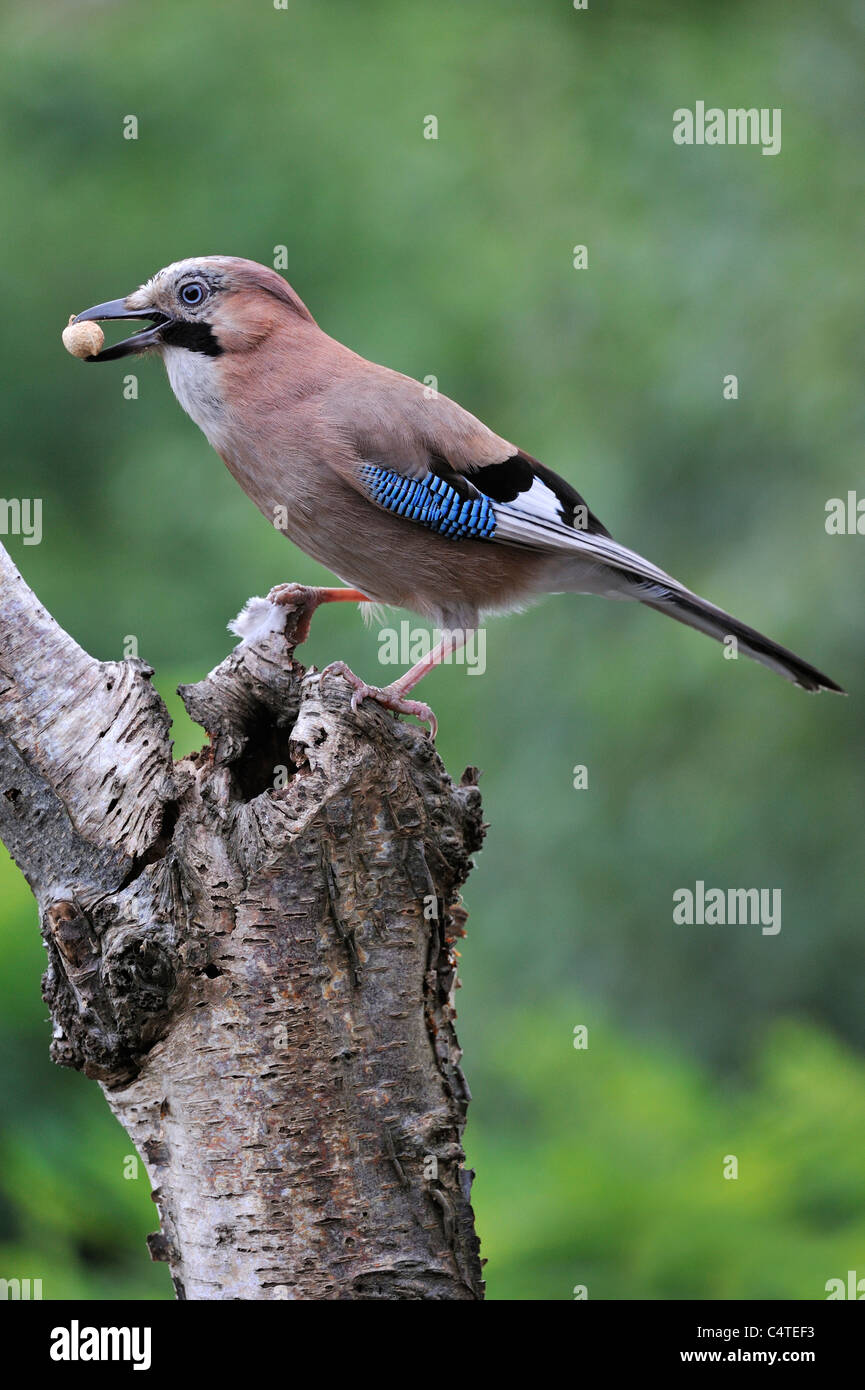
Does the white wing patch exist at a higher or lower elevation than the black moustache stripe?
lower

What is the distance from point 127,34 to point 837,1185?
6.13 meters

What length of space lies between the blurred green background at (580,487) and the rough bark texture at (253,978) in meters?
1.35

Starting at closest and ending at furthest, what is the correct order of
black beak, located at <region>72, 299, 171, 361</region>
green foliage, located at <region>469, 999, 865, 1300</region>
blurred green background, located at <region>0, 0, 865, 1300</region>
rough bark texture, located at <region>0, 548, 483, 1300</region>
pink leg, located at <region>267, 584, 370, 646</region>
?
rough bark texture, located at <region>0, 548, 483, 1300</region>, pink leg, located at <region>267, 584, 370, 646</region>, black beak, located at <region>72, 299, 171, 361</region>, green foliage, located at <region>469, 999, 865, 1300</region>, blurred green background, located at <region>0, 0, 865, 1300</region>

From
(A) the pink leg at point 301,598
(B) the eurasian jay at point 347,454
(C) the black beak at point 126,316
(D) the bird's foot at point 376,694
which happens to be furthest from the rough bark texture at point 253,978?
(C) the black beak at point 126,316

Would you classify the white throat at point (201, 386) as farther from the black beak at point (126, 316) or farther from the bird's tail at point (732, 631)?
the bird's tail at point (732, 631)

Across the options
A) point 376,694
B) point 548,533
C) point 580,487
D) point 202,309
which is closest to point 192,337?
point 202,309

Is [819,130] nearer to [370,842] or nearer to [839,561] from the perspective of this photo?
[839,561]

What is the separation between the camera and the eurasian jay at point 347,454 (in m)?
3.63

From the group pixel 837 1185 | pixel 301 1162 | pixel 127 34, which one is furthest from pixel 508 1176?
pixel 127 34

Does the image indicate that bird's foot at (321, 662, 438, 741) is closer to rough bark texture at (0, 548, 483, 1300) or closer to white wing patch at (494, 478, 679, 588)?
rough bark texture at (0, 548, 483, 1300)

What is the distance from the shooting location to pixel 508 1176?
4.36 metres

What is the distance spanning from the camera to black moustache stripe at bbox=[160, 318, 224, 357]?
366 cm

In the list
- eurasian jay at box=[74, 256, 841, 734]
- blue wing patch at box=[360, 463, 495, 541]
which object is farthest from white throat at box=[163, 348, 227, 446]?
blue wing patch at box=[360, 463, 495, 541]

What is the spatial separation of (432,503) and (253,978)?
1.39 m
